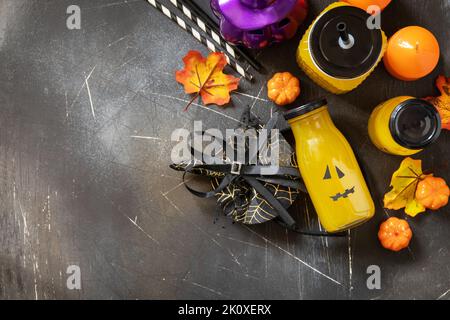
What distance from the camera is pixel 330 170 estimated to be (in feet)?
2.86

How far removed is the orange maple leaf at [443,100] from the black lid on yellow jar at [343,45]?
0.66ft

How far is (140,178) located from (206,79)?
0.25 meters

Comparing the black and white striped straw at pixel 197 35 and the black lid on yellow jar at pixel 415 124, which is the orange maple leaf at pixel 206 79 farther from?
the black lid on yellow jar at pixel 415 124

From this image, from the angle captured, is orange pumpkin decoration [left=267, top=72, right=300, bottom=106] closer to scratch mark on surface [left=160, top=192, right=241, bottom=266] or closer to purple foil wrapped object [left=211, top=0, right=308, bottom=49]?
purple foil wrapped object [left=211, top=0, right=308, bottom=49]

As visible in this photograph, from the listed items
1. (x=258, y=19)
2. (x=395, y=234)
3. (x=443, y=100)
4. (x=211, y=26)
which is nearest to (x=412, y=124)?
(x=443, y=100)

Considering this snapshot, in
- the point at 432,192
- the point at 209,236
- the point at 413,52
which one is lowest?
the point at 209,236

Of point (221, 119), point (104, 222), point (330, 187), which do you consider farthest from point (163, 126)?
point (330, 187)

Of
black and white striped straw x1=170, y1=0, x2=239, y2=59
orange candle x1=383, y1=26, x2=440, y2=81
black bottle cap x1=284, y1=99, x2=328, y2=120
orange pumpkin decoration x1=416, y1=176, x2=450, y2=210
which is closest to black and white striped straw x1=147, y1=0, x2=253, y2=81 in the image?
black and white striped straw x1=170, y1=0, x2=239, y2=59

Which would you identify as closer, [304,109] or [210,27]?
[304,109]

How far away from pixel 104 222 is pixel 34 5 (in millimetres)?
491

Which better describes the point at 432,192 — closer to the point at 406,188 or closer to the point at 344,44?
the point at 406,188

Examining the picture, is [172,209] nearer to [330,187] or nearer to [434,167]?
[330,187]

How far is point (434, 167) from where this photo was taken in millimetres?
967

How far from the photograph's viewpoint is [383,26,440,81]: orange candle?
872 mm
